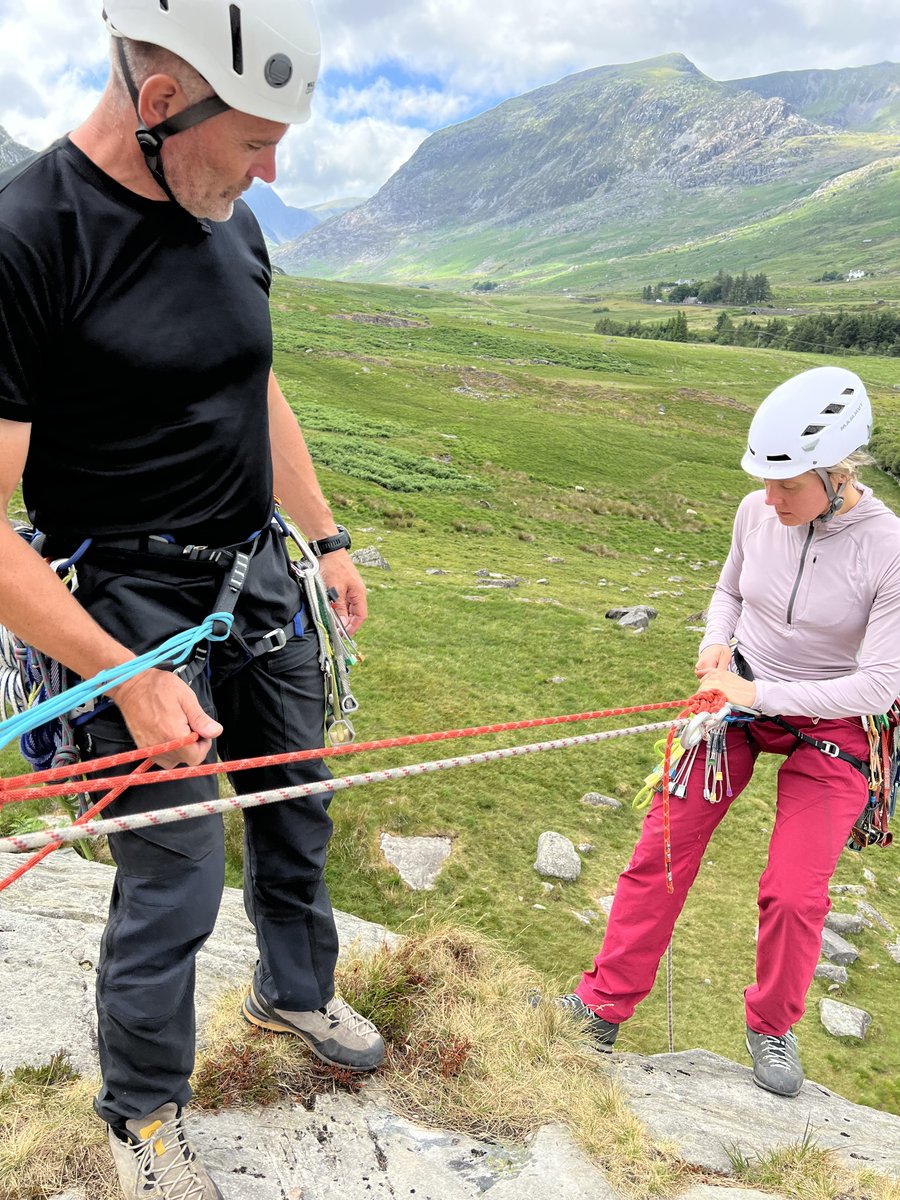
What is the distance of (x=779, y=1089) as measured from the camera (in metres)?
3.81

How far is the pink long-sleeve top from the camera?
3.65m

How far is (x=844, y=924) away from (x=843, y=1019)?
3.67 ft

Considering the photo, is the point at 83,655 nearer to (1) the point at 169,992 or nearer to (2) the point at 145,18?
(1) the point at 169,992

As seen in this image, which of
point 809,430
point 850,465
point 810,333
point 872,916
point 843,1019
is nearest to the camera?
point 809,430

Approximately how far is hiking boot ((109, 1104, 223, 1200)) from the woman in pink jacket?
2092 mm

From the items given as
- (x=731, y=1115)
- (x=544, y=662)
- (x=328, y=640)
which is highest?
(x=328, y=640)

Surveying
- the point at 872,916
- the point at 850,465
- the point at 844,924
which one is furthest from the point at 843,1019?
the point at 850,465

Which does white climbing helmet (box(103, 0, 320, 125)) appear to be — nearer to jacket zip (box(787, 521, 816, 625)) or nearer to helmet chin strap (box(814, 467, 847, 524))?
helmet chin strap (box(814, 467, 847, 524))

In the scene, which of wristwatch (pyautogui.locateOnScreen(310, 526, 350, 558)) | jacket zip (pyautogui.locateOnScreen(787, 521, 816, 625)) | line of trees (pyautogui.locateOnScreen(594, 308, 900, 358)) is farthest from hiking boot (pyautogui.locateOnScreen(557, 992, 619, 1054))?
line of trees (pyautogui.locateOnScreen(594, 308, 900, 358))

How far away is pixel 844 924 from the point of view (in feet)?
20.3

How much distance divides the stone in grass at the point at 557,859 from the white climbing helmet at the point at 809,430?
3833mm

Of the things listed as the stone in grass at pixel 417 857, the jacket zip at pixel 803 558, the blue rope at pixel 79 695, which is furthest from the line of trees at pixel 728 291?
the blue rope at pixel 79 695

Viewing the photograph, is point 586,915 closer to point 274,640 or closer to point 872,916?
point 872,916

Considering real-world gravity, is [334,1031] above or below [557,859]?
above
